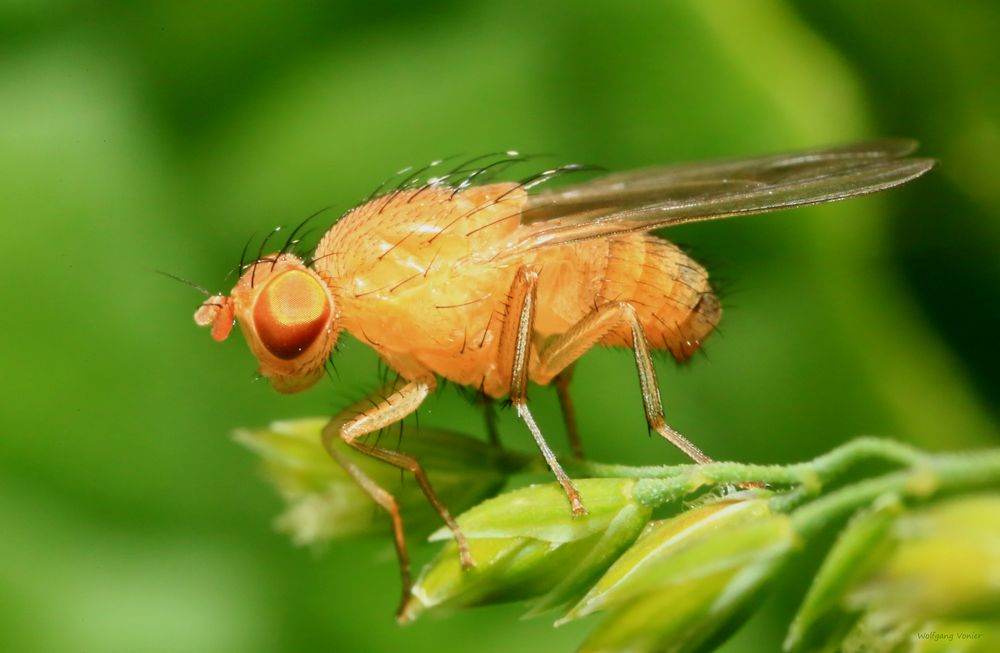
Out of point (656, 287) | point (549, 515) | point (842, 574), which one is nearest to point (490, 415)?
point (656, 287)

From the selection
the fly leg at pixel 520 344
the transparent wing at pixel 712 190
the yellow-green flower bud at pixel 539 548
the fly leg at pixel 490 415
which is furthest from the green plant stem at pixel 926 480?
the fly leg at pixel 490 415

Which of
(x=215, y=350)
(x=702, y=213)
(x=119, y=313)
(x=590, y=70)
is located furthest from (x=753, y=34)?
(x=119, y=313)

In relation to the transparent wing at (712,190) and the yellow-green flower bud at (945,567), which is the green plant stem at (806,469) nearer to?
the yellow-green flower bud at (945,567)

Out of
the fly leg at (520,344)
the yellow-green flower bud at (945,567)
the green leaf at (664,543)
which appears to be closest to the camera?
the yellow-green flower bud at (945,567)

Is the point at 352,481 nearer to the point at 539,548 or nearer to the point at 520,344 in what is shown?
the point at 520,344

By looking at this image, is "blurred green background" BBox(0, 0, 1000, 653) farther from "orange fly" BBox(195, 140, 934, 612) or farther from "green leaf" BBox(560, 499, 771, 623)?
"green leaf" BBox(560, 499, 771, 623)

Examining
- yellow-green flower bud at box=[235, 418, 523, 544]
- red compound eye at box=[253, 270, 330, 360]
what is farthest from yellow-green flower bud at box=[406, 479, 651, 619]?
red compound eye at box=[253, 270, 330, 360]
